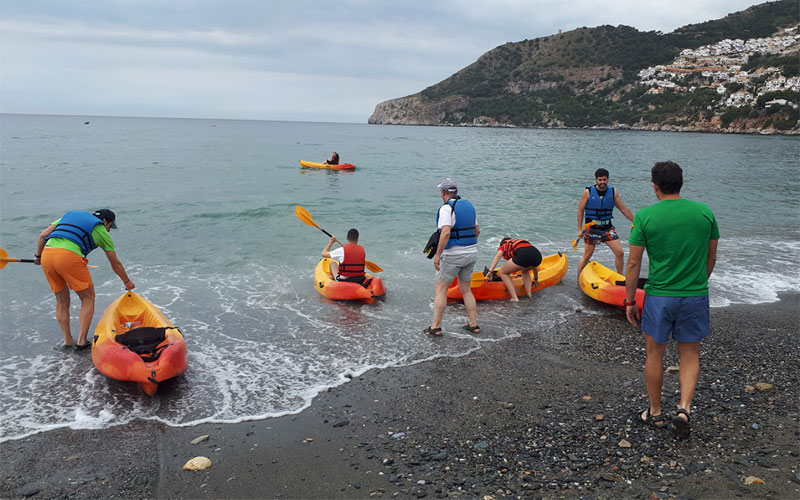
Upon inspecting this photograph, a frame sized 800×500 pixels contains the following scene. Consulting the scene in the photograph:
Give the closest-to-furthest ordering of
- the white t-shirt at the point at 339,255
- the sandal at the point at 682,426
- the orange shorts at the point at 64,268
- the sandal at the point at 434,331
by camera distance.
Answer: the sandal at the point at 682,426
the orange shorts at the point at 64,268
the sandal at the point at 434,331
the white t-shirt at the point at 339,255

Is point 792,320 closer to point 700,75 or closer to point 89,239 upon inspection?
point 89,239

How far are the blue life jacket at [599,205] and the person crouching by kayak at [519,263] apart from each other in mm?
1121

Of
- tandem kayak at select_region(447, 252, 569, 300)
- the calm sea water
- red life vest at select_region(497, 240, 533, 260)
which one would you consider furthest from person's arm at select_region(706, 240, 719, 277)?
red life vest at select_region(497, 240, 533, 260)

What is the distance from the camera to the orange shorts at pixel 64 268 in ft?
20.7

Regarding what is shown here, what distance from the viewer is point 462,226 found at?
662cm

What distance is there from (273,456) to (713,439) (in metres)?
3.43

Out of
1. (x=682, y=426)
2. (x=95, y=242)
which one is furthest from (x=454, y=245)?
(x=95, y=242)

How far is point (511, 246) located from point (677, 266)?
16.6 feet

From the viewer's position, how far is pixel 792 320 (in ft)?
24.0

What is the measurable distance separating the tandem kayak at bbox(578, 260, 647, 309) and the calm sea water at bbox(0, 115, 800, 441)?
0.63 ft

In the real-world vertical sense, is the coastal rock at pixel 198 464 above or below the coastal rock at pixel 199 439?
above

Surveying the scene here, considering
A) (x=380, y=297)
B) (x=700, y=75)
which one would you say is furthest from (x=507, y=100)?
(x=380, y=297)

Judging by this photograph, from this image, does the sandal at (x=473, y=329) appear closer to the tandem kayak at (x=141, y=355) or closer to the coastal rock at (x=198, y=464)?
the tandem kayak at (x=141, y=355)

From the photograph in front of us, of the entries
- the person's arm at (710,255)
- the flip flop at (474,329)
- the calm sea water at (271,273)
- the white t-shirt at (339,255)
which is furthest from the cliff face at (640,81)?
the person's arm at (710,255)
